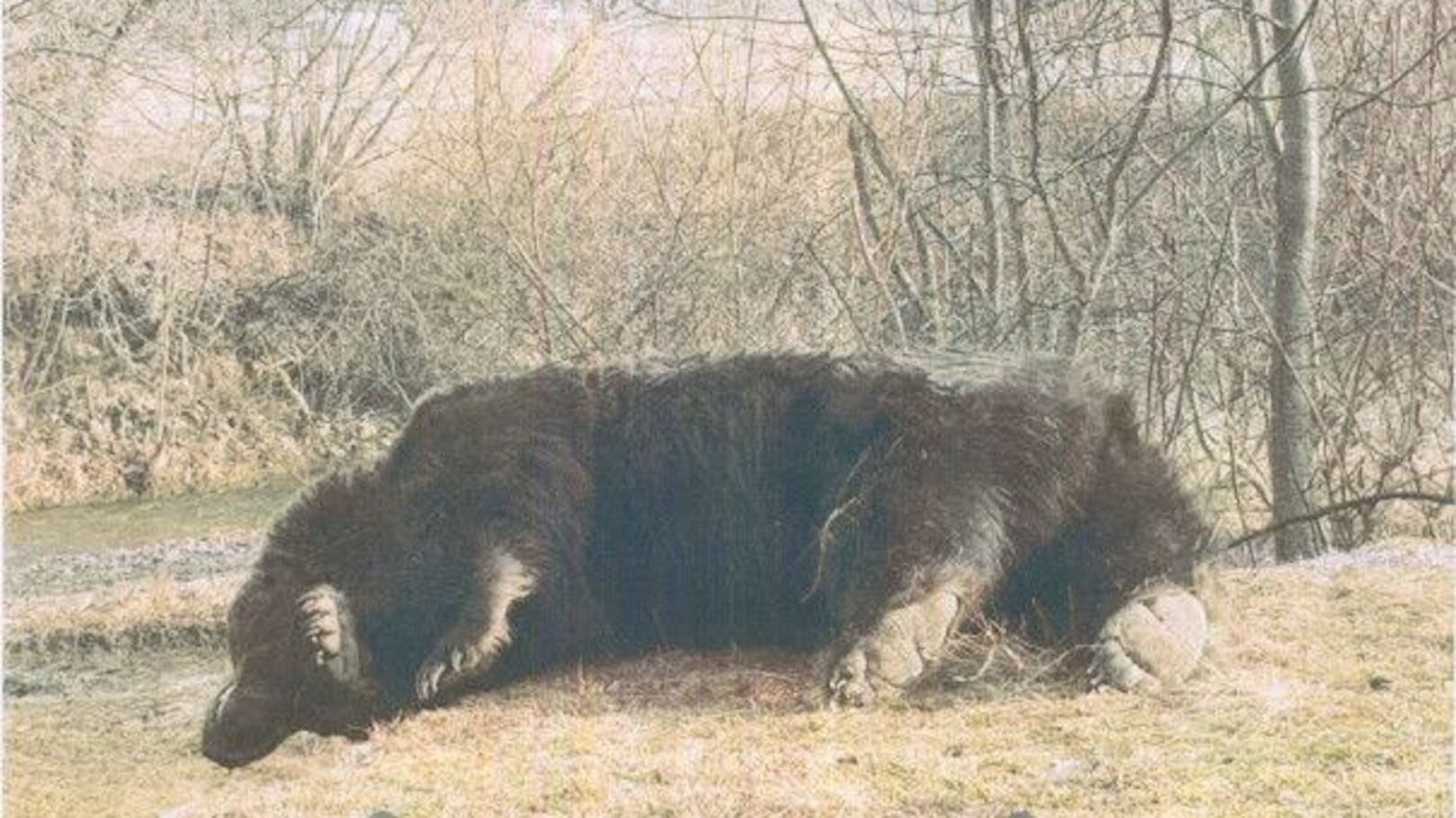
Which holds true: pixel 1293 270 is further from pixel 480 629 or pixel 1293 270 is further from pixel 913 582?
pixel 480 629

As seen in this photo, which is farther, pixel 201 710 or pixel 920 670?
pixel 201 710

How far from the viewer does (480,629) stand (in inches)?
197

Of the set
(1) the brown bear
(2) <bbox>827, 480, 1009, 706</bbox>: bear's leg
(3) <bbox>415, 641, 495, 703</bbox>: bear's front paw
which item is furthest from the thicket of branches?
(3) <bbox>415, 641, 495, 703</bbox>: bear's front paw

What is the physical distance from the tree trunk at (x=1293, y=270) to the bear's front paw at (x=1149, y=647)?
2.99 meters

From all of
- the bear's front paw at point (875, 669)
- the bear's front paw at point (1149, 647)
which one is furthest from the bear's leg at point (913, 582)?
the bear's front paw at point (1149, 647)

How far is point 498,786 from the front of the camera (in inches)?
145

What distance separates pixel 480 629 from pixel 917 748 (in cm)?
170

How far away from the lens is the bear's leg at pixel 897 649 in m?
4.32

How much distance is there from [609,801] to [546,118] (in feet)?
20.3

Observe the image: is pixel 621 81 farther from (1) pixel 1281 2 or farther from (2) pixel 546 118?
(1) pixel 1281 2

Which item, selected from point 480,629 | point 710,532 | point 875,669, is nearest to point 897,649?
point 875,669

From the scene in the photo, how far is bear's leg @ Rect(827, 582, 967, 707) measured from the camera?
4324 mm

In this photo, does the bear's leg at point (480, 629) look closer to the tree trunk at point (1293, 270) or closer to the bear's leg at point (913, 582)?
the bear's leg at point (913, 582)

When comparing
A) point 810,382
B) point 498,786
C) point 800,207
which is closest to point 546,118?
point 800,207
